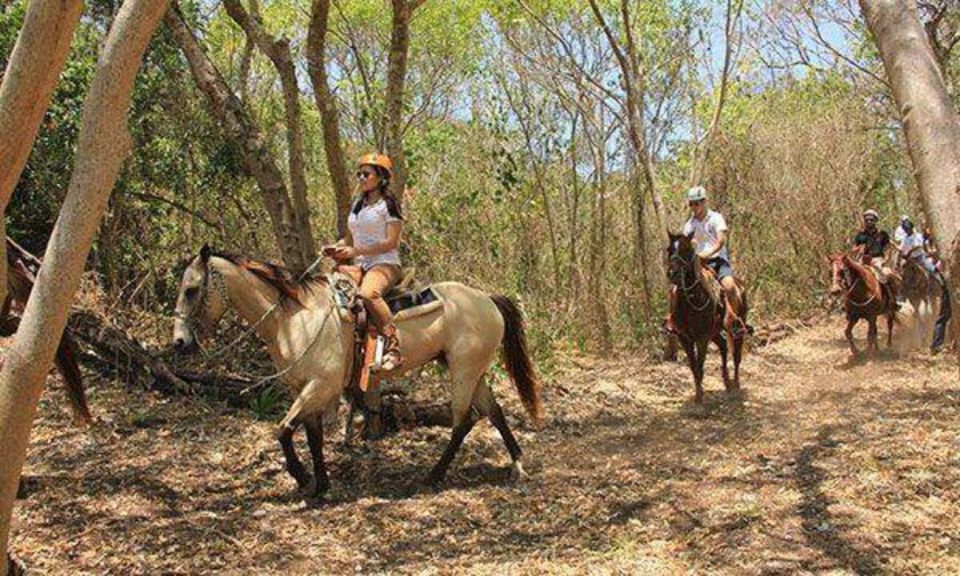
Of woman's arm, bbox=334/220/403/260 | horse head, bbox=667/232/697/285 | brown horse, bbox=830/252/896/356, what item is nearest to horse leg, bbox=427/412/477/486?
woman's arm, bbox=334/220/403/260

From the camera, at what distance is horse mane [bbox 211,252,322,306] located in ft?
21.2

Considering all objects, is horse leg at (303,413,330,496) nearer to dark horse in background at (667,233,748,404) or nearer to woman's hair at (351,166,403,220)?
woman's hair at (351,166,403,220)

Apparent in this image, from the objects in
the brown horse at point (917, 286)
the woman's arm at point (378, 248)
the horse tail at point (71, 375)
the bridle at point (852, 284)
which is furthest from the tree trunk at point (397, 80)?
the brown horse at point (917, 286)

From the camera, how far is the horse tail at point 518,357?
768 cm

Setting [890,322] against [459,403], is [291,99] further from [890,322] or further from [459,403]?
[890,322]

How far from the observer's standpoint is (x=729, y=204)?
726 inches

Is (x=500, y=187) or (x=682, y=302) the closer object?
(x=682, y=302)

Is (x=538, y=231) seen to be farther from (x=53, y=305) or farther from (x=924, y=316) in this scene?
(x=53, y=305)

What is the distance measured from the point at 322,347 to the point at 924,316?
11433 mm

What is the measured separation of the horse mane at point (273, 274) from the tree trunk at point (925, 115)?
4.48 metres

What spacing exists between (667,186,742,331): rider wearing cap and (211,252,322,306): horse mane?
191 inches

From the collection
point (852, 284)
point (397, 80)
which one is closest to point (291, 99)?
point (397, 80)

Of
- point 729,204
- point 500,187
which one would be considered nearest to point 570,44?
point 500,187

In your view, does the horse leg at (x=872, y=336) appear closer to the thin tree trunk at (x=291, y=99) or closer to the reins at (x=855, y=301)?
the reins at (x=855, y=301)
